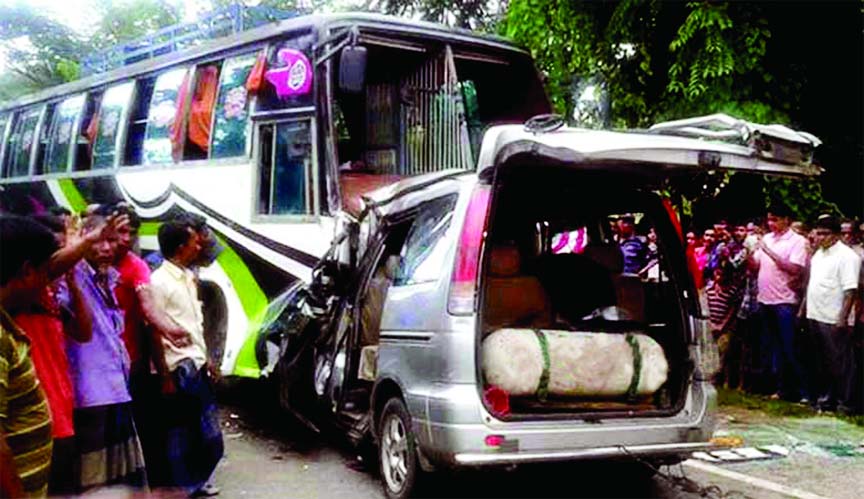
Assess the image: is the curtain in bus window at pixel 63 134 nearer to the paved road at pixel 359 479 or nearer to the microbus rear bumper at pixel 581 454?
the paved road at pixel 359 479

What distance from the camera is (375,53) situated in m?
8.13

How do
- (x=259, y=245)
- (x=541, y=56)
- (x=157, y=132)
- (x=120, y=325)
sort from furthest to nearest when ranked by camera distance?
1. (x=541, y=56)
2. (x=157, y=132)
3. (x=259, y=245)
4. (x=120, y=325)

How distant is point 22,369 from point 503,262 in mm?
2942

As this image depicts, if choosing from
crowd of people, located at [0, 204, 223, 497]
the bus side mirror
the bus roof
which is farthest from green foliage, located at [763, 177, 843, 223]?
crowd of people, located at [0, 204, 223, 497]

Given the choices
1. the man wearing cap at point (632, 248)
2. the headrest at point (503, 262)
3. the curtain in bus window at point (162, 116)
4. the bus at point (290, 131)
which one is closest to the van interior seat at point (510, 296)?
the headrest at point (503, 262)

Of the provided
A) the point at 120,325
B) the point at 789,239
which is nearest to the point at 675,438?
the point at 120,325

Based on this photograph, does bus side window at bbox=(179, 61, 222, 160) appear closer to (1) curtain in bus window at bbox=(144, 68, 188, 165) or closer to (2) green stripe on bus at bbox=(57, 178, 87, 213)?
(1) curtain in bus window at bbox=(144, 68, 188, 165)

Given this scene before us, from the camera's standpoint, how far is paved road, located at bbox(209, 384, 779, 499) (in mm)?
5438

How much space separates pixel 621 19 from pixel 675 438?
6890 mm

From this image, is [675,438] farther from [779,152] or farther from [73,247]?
[73,247]

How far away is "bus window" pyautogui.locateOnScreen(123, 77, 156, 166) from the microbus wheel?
580 centimetres

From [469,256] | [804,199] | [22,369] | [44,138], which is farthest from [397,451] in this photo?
[44,138]

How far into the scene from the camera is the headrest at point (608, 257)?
5.59 metres

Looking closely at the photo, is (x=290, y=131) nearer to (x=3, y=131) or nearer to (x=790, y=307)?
(x=790, y=307)
